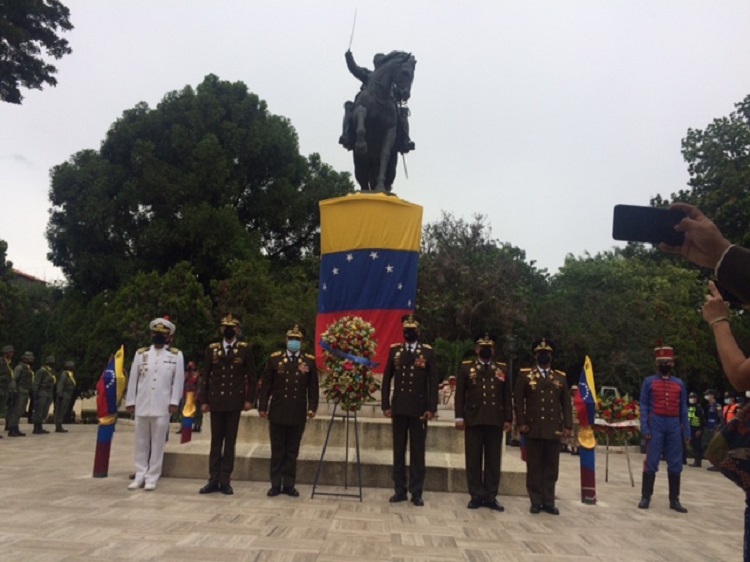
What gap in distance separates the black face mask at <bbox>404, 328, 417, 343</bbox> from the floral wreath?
1.26 ft

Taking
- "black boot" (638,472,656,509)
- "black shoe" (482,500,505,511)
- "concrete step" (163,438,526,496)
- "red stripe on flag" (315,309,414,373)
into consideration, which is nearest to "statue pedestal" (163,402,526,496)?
"concrete step" (163,438,526,496)

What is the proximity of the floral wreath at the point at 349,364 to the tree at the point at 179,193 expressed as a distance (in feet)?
61.6

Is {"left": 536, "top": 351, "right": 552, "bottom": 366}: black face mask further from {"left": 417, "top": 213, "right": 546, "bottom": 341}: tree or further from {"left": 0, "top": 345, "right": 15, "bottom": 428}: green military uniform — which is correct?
{"left": 417, "top": 213, "right": 546, "bottom": 341}: tree

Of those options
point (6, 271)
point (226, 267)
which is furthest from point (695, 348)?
point (6, 271)

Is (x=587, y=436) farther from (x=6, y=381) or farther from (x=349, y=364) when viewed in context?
(x=6, y=381)

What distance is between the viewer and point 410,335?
282 inches

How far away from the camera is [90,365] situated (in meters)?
22.1

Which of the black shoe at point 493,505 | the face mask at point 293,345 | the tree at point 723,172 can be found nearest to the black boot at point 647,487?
the black shoe at point 493,505

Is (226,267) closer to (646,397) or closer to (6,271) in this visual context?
(6,271)

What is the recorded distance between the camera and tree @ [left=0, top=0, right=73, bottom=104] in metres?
14.3

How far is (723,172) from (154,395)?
949 inches

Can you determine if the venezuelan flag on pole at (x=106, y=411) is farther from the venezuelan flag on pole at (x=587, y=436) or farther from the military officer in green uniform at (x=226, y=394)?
the venezuelan flag on pole at (x=587, y=436)

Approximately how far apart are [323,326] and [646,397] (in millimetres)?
4416

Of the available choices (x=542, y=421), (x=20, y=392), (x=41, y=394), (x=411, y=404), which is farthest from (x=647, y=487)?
(x=41, y=394)
